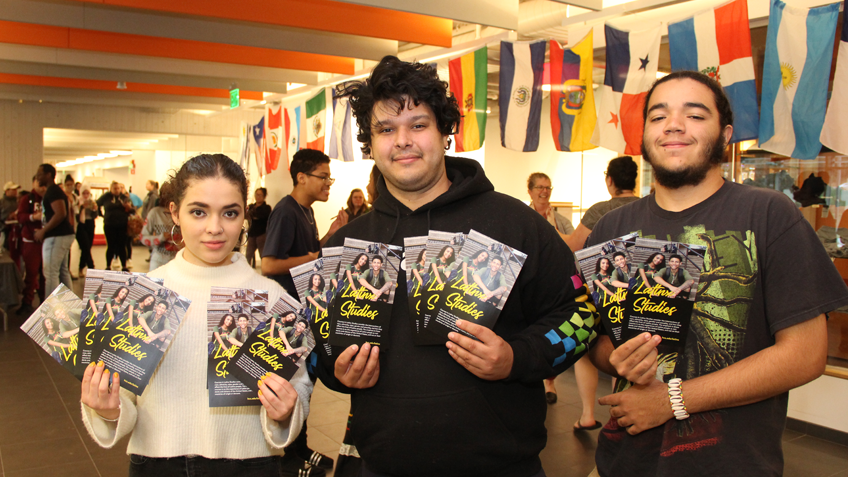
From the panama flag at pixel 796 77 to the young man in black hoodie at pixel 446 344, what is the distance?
333 centimetres

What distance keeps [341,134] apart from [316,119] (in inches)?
35.7

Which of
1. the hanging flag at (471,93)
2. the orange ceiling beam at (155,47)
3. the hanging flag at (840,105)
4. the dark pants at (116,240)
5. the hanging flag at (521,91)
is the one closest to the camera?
the hanging flag at (840,105)

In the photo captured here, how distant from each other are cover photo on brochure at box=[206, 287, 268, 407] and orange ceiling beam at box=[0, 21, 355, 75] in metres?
7.56

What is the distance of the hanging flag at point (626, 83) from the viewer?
4.95 meters

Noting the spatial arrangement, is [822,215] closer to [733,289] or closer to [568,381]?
[568,381]

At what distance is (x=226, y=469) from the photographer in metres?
1.61

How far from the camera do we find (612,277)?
1.42 m

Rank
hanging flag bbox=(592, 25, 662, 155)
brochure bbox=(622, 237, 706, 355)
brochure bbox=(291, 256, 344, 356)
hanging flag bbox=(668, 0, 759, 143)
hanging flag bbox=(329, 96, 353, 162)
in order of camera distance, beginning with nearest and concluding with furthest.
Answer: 1. brochure bbox=(622, 237, 706, 355)
2. brochure bbox=(291, 256, 344, 356)
3. hanging flag bbox=(668, 0, 759, 143)
4. hanging flag bbox=(592, 25, 662, 155)
5. hanging flag bbox=(329, 96, 353, 162)

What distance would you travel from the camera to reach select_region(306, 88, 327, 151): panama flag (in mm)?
8898

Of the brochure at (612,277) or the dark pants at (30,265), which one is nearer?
the brochure at (612,277)

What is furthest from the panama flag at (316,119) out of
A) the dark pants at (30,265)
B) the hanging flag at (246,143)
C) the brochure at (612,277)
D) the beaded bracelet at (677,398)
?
the beaded bracelet at (677,398)

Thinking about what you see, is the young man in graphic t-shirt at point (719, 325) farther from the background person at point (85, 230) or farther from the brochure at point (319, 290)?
the background person at point (85, 230)

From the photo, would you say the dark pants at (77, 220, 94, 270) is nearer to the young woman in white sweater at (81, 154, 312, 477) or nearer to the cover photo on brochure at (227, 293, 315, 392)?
the young woman in white sweater at (81, 154, 312, 477)

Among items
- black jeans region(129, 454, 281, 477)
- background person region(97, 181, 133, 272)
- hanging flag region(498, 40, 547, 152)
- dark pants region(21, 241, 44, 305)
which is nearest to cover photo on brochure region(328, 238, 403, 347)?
black jeans region(129, 454, 281, 477)
